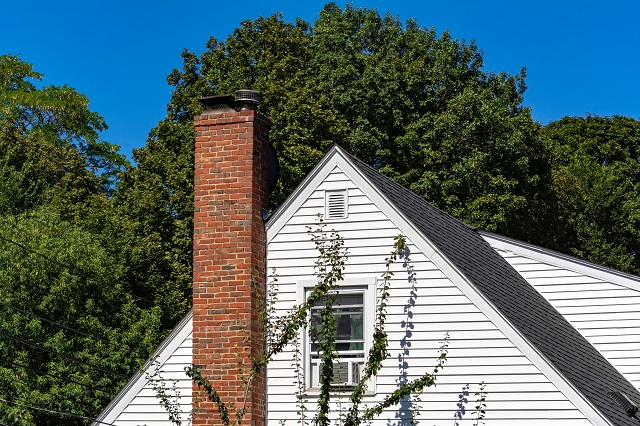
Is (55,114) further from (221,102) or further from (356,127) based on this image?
(221,102)

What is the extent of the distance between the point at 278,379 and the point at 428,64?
26011 mm

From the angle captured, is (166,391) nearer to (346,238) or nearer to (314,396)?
(314,396)

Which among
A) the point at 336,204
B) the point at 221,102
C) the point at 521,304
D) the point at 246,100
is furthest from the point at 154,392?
the point at 521,304

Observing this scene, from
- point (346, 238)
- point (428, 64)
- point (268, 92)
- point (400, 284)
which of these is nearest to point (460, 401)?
point (400, 284)

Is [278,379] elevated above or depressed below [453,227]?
below

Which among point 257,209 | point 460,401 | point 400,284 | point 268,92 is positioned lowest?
point 460,401

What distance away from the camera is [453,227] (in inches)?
730

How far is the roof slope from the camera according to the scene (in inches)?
563

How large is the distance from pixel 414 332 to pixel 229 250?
8.73 feet

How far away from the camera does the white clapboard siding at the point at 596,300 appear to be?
17.5m

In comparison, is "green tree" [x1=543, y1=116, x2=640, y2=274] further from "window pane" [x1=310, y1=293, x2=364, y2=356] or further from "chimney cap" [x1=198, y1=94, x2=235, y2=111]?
"chimney cap" [x1=198, y1=94, x2=235, y2=111]

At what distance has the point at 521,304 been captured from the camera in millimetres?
16031

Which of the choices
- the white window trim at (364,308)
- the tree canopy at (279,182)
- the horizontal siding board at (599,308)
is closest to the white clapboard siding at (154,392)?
the white window trim at (364,308)

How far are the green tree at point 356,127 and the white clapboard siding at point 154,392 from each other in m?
17.7
